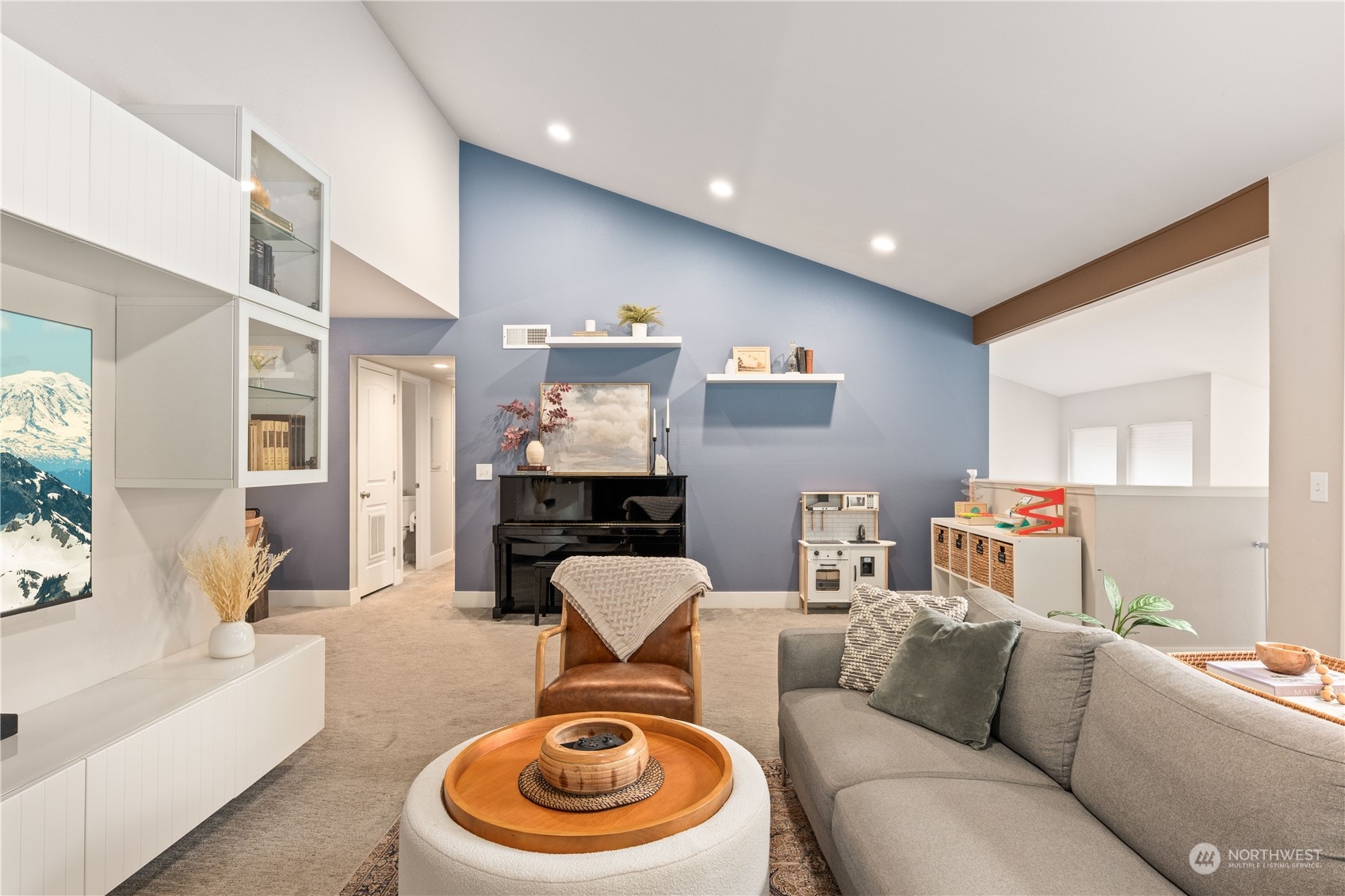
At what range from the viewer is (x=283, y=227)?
252cm

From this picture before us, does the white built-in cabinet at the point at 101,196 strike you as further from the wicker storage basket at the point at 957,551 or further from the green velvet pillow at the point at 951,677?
the wicker storage basket at the point at 957,551

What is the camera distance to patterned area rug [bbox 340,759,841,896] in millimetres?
1907

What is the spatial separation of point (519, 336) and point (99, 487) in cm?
359

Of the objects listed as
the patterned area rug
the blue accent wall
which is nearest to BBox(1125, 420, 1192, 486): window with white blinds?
the blue accent wall

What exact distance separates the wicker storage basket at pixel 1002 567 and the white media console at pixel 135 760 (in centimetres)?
393

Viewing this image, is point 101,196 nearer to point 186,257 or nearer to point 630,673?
point 186,257

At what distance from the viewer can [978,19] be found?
99.0 inches

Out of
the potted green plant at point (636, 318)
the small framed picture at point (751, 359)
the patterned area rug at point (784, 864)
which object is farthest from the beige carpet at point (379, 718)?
the potted green plant at point (636, 318)

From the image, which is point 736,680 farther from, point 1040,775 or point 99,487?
point 99,487

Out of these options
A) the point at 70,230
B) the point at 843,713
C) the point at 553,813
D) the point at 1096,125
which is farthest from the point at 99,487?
the point at 1096,125

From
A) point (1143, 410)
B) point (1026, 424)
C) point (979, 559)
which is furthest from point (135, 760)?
point (1026, 424)

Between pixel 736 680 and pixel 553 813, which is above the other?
pixel 553 813

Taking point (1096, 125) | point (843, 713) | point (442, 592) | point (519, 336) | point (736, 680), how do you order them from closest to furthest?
point (843, 713)
point (1096, 125)
point (736, 680)
point (519, 336)
point (442, 592)

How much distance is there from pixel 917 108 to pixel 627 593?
2.64 metres
